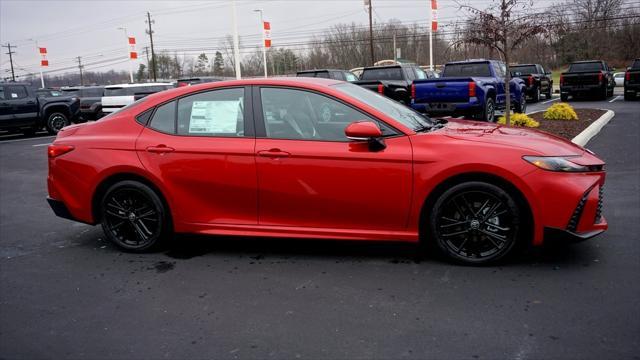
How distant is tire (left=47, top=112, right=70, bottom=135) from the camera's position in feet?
66.0

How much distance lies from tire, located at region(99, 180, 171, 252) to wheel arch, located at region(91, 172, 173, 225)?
0.03 m

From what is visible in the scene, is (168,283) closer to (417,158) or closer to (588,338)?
(417,158)

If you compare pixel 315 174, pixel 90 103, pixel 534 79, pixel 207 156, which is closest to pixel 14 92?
pixel 90 103

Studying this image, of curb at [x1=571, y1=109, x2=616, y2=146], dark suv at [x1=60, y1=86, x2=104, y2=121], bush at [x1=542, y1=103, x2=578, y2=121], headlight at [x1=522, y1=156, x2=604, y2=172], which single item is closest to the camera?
headlight at [x1=522, y1=156, x2=604, y2=172]

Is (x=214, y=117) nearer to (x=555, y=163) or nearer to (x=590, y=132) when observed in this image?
(x=555, y=163)

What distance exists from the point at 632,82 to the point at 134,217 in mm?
25257

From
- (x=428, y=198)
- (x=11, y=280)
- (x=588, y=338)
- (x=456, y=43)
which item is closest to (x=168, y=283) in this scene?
(x=11, y=280)

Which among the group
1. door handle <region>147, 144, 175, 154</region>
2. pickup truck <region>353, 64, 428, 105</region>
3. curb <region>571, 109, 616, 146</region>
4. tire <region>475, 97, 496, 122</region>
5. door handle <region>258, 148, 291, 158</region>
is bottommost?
curb <region>571, 109, 616, 146</region>

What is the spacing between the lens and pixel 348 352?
3.11m

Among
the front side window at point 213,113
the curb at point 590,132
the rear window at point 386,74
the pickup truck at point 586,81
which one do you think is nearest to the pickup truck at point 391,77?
the rear window at point 386,74

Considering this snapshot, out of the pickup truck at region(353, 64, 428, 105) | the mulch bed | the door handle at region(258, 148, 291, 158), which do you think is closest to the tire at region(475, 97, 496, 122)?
the mulch bed

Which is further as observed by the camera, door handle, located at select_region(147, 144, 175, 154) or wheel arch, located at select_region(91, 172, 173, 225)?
wheel arch, located at select_region(91, 172, 173, 225)

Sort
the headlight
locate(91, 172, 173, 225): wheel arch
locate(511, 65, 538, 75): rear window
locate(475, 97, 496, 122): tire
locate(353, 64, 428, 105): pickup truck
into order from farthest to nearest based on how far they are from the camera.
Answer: locate(511, 65, 538, 75): rear window < locate(353, 64, 428, 105): pickup truck < locate(475, 97, 496, 122): tire < locate(91, 172, 173, 225): wheel arch < the headlight

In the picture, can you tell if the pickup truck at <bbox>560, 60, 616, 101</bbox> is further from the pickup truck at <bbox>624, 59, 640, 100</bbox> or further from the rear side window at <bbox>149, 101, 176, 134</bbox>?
the rear side window at <bbox>149, 101, 176, 134</bbox>
